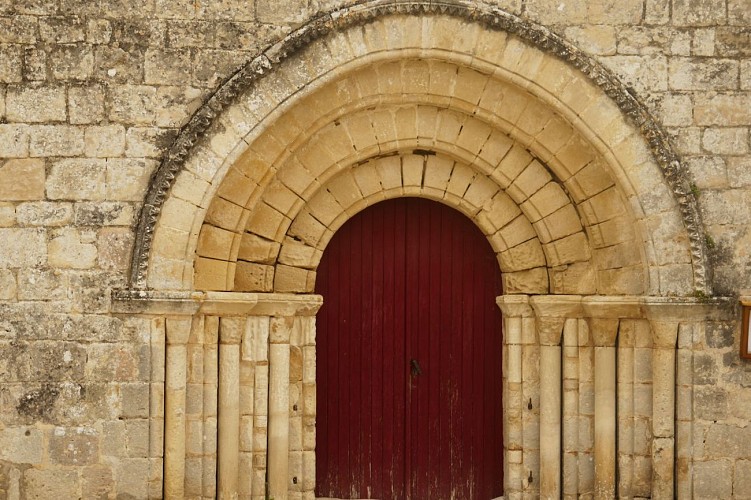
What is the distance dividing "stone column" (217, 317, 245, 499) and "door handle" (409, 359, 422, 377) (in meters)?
1.27

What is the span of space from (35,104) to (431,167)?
2521 mm

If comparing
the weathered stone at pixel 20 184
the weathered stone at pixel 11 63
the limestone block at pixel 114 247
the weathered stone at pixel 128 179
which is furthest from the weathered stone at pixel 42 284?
the weathered stone at pixel 11 63

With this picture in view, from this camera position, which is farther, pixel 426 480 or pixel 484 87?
pixel 426 480

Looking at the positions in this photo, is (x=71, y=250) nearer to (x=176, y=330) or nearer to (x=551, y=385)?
(x=176, y=330)

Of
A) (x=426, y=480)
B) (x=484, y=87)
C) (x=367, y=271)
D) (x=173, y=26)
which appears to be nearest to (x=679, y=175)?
(x=484, y=87)

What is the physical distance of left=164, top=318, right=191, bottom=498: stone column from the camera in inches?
231

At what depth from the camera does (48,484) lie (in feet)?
19.0

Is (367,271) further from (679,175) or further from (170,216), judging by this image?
(679,175)

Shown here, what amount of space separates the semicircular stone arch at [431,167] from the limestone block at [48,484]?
1.25 m

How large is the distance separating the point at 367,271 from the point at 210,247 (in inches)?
48.6

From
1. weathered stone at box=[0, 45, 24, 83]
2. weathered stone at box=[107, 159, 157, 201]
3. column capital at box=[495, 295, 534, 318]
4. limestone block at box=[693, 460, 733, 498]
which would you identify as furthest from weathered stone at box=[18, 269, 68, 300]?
limestone block at box=[693, 460, 733, 498]

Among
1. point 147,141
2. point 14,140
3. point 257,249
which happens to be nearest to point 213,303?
point 257,249

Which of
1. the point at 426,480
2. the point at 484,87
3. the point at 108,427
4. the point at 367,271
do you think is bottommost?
the point at 426,480

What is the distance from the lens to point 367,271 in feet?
22.4
